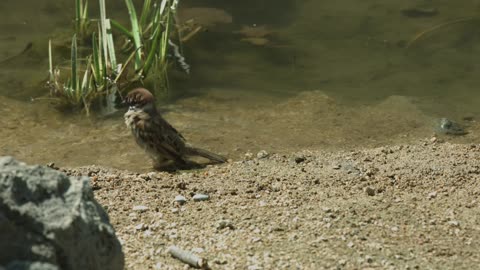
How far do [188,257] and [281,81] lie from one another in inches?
201

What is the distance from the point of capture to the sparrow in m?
7.10

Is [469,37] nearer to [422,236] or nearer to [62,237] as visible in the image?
[422,236]

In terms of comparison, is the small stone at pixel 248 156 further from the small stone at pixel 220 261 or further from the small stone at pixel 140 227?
the small stone at pixel 220 261

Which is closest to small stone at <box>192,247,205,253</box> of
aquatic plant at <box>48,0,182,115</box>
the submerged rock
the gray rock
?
the gray rock

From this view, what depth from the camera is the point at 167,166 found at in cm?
724

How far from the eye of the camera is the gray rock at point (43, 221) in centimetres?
331

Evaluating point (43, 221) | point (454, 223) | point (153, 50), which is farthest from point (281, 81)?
point (43, 221)

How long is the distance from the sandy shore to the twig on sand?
0.12 feet

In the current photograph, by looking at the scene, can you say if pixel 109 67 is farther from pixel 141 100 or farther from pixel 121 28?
pixel 141 100

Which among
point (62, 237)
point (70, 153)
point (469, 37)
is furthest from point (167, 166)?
→ point (469, 37)

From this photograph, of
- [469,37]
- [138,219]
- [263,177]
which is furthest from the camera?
[469,37]

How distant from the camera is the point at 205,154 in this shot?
23.4 feet

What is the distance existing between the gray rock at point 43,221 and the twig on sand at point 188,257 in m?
1.01

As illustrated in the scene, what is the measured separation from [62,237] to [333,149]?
4.49 meters
